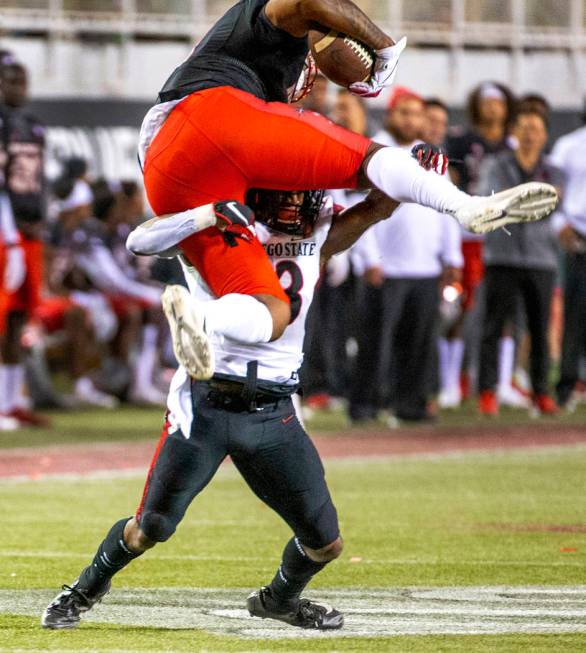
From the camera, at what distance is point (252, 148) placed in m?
5.59

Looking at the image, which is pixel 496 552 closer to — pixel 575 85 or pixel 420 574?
pixel 420 574

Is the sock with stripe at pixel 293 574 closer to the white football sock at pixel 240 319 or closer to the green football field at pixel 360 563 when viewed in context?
the green football field at pixel 360 563

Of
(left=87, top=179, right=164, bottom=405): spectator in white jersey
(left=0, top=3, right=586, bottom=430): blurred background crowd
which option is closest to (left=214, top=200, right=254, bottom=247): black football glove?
(left=0, top=3, right=586, bottom=430): blurred background crowd

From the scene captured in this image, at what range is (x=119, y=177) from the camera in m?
17.5

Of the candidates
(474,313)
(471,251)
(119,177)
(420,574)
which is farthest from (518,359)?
(420,574)

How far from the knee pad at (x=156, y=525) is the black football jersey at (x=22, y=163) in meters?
7.93

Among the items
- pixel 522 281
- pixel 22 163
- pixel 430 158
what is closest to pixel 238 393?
pixel 430 158

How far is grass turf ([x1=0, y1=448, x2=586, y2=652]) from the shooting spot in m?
5.59

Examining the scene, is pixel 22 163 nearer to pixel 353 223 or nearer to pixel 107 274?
pixel 107 274

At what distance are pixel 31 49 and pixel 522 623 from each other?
14.8 metres

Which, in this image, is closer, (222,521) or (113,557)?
(113,557)

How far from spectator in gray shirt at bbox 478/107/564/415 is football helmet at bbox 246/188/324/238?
27.1 feet

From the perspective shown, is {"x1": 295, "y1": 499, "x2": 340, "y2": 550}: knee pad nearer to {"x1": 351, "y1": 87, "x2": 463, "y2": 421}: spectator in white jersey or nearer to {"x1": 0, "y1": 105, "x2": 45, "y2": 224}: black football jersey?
{"x1": 351, "y1": 87, "x2": 463, "y2": 421}: spectator in white jersey

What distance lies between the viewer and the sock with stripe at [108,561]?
5.76 m
